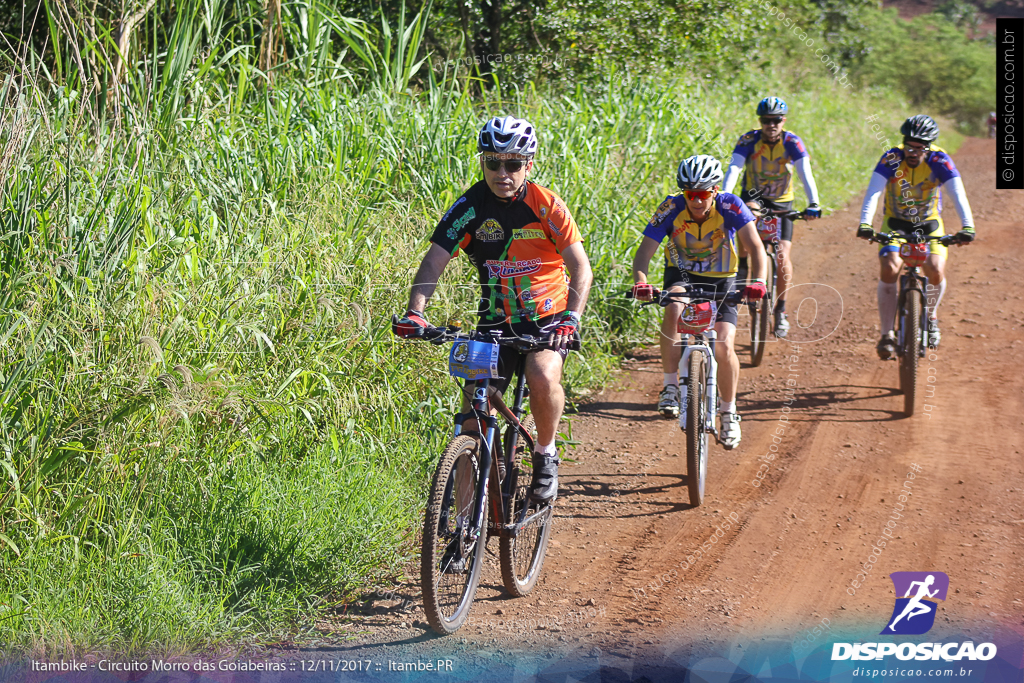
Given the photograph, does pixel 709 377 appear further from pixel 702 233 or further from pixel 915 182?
pixel 915 182

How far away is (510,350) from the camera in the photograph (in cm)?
439

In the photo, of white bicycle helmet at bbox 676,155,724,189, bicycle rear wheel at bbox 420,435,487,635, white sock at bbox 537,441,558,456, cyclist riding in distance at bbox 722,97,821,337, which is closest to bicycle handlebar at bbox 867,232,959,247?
cyclist riding in distance at bbox 722,97,821,337

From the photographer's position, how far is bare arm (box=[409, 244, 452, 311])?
429cm

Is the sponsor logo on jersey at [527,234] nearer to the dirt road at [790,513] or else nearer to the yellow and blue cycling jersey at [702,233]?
the yellow and blue cycling jersey at [702,233]

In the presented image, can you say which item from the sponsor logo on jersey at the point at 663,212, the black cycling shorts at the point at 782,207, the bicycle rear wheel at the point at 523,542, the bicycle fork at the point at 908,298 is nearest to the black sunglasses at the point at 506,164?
the bicycle rear wheel at the point at 523,542

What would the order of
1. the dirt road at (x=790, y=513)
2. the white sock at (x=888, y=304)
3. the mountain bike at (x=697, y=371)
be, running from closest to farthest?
1. the dirt road at (x=790, y=513)
2. the mountain bike at (x=697, y=371)
3. the white sock at (x=888, y=304)

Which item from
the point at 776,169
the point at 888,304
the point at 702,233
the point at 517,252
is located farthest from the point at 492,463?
the point at 776,169

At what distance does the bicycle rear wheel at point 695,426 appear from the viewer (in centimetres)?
540

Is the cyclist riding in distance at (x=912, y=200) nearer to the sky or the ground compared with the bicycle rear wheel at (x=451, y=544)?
nearer to the sky

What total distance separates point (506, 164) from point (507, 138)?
0.13m

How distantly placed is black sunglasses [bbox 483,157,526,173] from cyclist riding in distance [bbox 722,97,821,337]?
470 centimetres

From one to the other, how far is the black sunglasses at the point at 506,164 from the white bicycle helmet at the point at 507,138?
5 cm

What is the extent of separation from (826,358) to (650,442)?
2.85m

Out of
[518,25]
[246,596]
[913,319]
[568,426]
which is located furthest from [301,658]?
[518,25]
